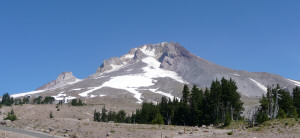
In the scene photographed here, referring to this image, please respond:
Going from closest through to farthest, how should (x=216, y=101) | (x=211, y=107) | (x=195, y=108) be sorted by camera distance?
(x=216, y=101), (x=211, y=107), (x=195, y=108)

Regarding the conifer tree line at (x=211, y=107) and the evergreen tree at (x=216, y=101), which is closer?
the evergreen tree at (x=216, y=101)

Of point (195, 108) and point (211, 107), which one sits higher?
point (211, 107)

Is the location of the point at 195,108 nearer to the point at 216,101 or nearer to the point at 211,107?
the point at 211,107

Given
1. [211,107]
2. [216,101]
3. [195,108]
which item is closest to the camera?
[216,101]

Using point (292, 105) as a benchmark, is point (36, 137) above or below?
below

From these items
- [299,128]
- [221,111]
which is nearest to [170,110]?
[221,111]

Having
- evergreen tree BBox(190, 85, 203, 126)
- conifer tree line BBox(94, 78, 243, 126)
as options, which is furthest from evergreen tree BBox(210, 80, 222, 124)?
evergreen tree BBox(190, 85, 203, 126)

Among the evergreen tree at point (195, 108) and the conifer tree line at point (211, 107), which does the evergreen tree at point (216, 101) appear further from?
the evergreen tree at point (195, 108)

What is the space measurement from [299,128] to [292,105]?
42.8 m

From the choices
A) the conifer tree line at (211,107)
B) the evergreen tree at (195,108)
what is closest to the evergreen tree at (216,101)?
the conifer tree line at (211,107)

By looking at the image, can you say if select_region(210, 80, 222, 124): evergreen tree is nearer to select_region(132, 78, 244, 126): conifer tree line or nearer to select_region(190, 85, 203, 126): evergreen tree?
select_region(132, 78, 244, 126): conifer tree line

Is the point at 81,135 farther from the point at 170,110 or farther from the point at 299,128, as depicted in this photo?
the point at 170,110

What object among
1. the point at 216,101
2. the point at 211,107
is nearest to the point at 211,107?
the point at 211,107

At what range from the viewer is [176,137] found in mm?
40094
